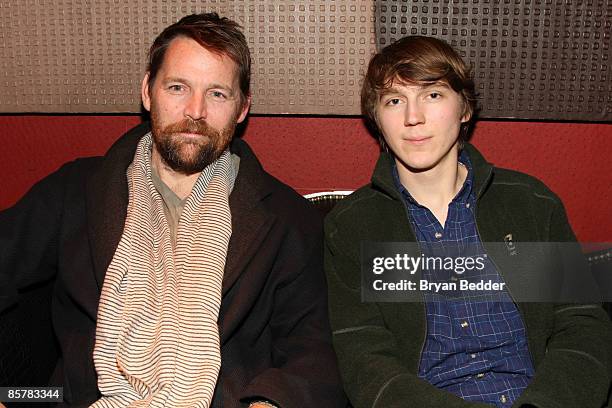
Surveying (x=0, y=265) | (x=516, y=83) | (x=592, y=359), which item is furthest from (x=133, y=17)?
(x=592, y=359)

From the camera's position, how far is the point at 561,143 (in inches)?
72.5

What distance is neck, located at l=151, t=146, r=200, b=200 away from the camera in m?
1.67

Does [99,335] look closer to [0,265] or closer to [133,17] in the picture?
[0,265]

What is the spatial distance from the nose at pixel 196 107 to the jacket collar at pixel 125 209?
178mm

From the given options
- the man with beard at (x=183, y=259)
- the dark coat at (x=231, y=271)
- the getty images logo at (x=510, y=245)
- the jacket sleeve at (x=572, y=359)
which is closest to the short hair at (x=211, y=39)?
the man with beard at (x=183, y=259)

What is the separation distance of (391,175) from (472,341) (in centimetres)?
44

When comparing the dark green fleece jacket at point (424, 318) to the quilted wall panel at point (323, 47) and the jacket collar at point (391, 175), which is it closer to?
the jacket collar at point (391, 175)

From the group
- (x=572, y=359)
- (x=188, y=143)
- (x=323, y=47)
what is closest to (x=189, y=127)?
(x=188, y=143)

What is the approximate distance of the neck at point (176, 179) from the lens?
5.49ft

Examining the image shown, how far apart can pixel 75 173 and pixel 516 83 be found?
47.6 inches

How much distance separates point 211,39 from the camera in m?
1.58

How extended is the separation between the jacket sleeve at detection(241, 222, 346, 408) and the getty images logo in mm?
452

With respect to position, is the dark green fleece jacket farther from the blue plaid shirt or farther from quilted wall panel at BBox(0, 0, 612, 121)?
quilted wall panel at BBox(0, 0, 612, 121)

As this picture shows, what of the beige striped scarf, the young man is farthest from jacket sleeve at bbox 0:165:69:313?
the young man
